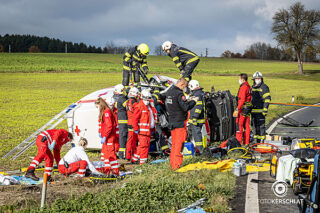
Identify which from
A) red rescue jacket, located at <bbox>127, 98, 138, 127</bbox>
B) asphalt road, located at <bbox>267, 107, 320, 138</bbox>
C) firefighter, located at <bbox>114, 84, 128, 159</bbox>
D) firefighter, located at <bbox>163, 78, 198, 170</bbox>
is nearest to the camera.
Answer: firefighter, located at <bbox>163, 78, 198, 170</bbox>

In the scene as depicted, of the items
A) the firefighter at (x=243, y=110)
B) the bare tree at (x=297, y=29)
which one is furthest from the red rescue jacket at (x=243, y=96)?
the bare tree at (x=297, y=29)

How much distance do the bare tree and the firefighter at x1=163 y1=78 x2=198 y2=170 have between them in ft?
194

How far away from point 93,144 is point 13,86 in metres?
24.9

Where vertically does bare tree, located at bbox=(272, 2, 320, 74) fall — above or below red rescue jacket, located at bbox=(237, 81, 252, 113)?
above

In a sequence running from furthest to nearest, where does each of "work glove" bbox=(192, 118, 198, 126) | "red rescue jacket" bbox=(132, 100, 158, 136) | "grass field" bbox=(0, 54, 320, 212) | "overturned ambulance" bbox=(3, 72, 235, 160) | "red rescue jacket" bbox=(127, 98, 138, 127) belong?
"overturned ambulance" bbox=(3, 72, 235, 160) → "work glove" bbox=(192, 118, 198, 126) → "red rescue jacket" bbox=(127, 98, 138, 127) → "red rescue jacket" bbox=(132, 100, 158, 136) → "grass field" bbox=(0, 54, 320, 212)

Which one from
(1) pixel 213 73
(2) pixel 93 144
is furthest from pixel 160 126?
(1) pixel 213 73

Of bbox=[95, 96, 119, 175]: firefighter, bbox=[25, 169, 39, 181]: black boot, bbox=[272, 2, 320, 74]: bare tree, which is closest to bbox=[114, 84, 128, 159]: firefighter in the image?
bbox=[95, 96, 119, 175]: firefighter

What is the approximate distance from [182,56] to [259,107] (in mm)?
2712

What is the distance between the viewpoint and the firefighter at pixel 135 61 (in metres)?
11.0

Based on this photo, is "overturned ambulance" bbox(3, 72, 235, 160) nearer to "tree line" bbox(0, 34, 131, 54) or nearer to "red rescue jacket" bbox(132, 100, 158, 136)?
"red rescue jacket" bbox(132, 100, 158, 136)

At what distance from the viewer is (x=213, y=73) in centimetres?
5803

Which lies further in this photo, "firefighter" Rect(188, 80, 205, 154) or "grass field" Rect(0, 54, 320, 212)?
"firefighter" Rect(188, 80, 205, 154)

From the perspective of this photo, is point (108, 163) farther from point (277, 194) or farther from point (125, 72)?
point (125, 72)

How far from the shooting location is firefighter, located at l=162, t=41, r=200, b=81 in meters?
10.4
